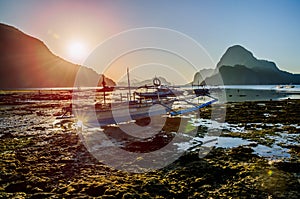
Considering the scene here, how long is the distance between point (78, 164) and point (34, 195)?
3.42 m

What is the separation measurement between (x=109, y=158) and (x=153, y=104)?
62.9ft

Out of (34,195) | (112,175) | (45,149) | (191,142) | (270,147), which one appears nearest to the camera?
(34,195)

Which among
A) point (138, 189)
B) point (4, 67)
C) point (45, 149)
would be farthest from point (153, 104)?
point (4, 67)

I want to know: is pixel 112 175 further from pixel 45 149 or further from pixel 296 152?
pixel 296 152

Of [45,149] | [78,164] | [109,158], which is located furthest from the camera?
[45,149]

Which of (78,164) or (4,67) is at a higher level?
(4,67)

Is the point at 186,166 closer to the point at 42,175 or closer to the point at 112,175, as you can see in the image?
the point at 112,175

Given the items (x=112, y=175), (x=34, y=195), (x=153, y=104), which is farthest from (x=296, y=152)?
(x=153, y=104)

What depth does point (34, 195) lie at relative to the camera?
7316 mm

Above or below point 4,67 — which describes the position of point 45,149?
below

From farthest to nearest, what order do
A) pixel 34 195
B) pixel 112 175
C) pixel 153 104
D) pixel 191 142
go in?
pixel 153 104
pixel 191 142
pixel 112 175
pixel 34 195

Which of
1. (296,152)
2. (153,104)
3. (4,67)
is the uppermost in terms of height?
(4,67)

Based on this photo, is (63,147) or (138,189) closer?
(138,189)

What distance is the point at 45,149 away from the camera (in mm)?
13609
